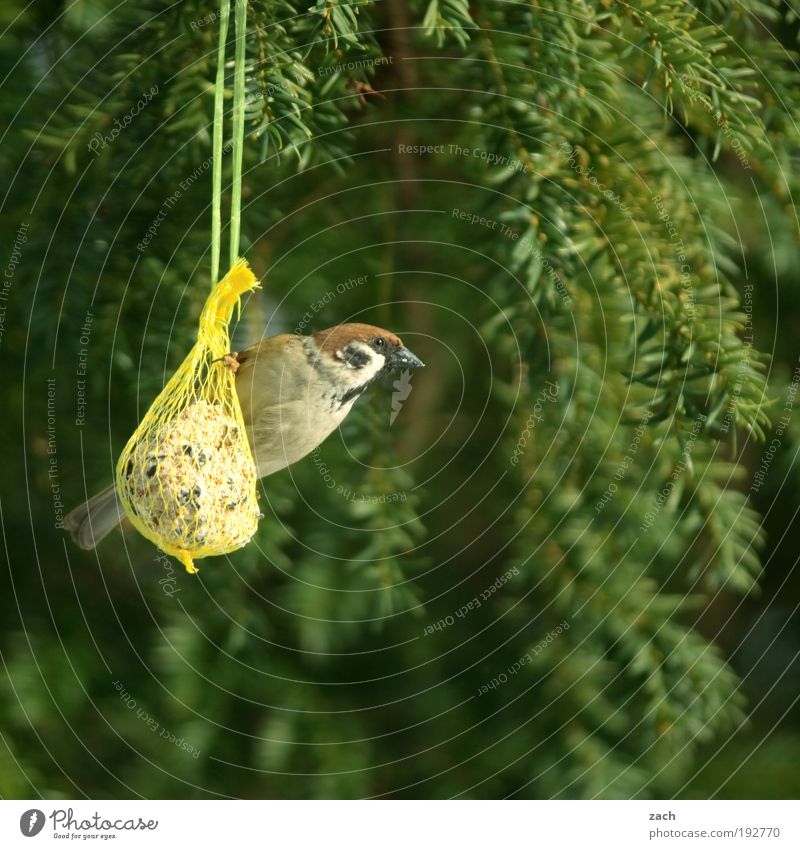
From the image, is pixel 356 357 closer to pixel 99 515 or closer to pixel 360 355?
pixel 360 355

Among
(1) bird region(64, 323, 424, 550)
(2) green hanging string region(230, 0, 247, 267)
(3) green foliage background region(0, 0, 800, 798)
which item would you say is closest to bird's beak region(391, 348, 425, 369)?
(1) bird region(64, 323, 424, 550)

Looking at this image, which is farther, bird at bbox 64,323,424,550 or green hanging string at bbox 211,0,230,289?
bird at bbox 64,323,424,550

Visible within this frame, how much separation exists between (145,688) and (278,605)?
24 cm

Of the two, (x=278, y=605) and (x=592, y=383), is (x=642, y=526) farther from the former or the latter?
(x=278, y=605)

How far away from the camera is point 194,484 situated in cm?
122

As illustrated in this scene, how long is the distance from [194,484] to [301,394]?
294 millimetres

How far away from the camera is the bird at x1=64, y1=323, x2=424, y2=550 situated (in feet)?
4.68

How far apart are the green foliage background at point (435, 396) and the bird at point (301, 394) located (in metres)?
0.07

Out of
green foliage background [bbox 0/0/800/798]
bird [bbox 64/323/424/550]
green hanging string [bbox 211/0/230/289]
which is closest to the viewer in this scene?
green hanging string [bbox 211/0/230/289]

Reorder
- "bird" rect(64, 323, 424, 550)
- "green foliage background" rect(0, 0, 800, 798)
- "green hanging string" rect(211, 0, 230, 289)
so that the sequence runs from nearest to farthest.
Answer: "green hanging string" rect(211, 0, 230, 289)
"green foliage background" rect(0, 0, 800, 798)
"bird" rect(64, 323, 424, 550)

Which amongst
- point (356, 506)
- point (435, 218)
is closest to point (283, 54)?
point (435, 218)

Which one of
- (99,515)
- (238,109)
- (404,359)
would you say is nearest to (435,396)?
(404,359)

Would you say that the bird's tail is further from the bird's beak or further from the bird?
the bird's beak

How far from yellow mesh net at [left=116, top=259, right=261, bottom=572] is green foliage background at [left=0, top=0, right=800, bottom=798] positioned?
15cm
